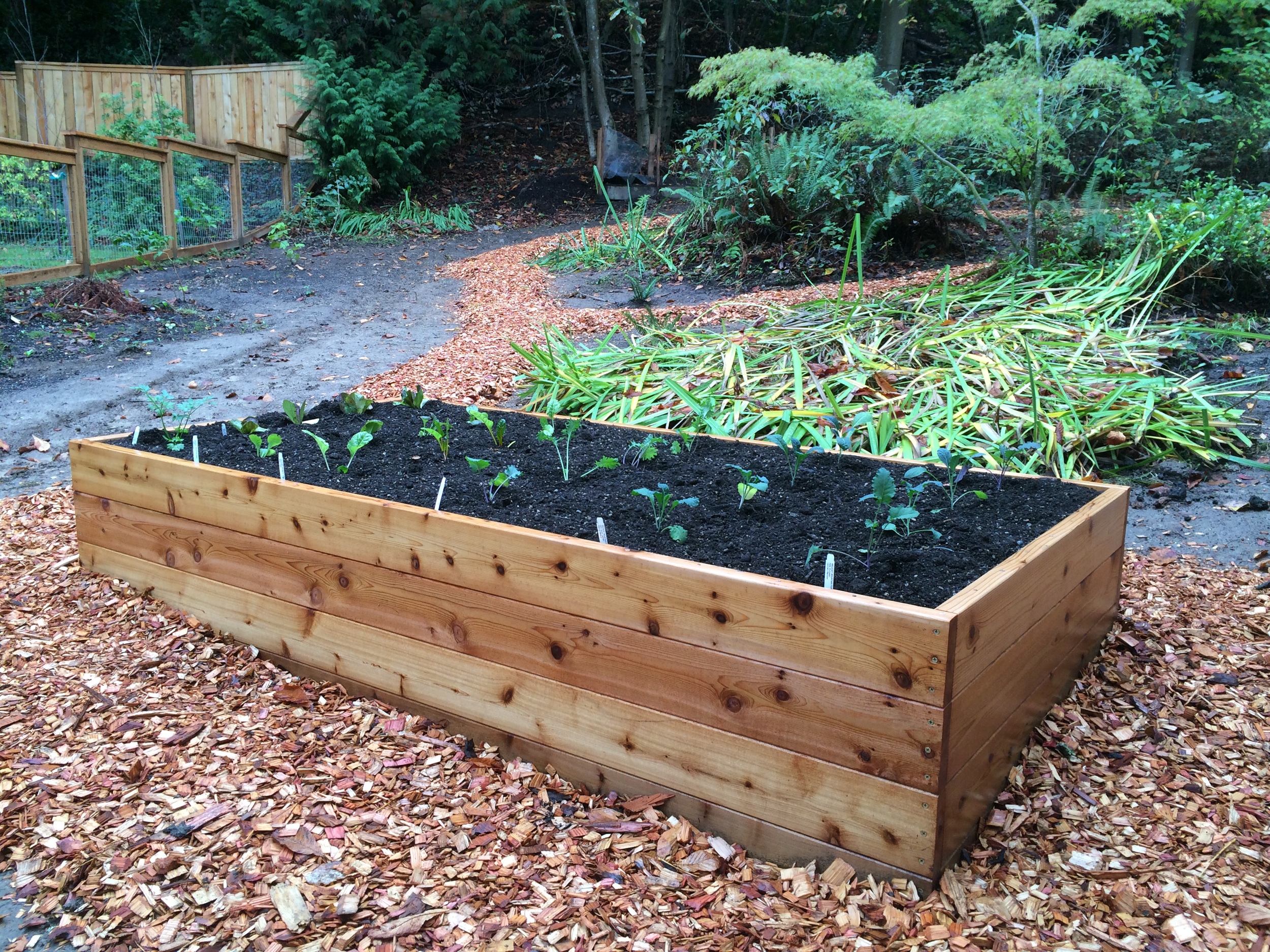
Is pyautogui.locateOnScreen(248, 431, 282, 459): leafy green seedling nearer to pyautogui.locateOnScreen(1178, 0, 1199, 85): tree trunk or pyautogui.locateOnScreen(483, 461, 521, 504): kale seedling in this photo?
pyautogui.locateOnScreen(483, 461, 521, 504): kale seedling

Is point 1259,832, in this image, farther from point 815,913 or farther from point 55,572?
point 55,572

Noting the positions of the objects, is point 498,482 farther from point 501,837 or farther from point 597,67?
point 597,67

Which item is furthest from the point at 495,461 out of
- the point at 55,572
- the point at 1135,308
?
the point at 1135,308

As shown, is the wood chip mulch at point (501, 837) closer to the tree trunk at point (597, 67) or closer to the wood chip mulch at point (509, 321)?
the wood chip mulch at point (509, 321)

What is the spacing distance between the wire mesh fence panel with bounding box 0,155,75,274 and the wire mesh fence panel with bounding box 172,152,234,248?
1567 mm

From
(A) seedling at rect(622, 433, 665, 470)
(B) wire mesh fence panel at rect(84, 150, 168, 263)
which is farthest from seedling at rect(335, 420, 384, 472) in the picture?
(B) wire mesh fence panel at rect(84, 150, 168, 263)

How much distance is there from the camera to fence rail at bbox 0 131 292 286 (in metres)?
6.59

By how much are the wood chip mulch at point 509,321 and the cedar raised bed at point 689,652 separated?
1832mm

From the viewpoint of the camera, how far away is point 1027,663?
5.98ft

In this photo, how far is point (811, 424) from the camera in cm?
328

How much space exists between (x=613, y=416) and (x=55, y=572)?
6.78ft

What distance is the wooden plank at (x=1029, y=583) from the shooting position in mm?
1520

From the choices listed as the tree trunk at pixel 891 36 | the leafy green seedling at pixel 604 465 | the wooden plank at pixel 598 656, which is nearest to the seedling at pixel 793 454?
the leafy green seedling at pixel 604 465

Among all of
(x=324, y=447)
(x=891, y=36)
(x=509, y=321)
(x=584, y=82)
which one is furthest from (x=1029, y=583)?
(x=584, y=82)
